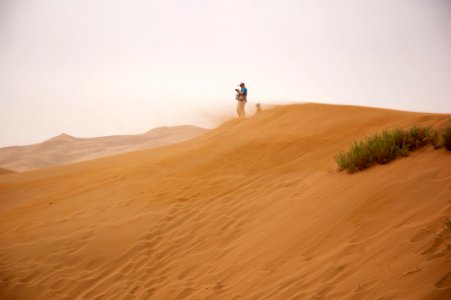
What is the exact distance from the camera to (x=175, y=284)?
221 inches

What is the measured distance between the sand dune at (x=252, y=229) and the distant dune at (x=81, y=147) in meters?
30.1

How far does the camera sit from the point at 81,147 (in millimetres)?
47188

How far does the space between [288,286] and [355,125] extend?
25.1ft

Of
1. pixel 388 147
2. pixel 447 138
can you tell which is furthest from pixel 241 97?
pixel 447 138

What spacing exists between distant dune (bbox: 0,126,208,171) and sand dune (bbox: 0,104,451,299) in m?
30.1

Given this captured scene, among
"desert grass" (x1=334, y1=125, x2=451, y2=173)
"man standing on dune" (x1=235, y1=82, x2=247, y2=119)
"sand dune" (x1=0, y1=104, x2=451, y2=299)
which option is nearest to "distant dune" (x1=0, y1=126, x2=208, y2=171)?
"man standing on dune" (x1=235, y1=82, x2=247, y2=119)

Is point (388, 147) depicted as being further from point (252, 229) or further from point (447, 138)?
point (252, 229)

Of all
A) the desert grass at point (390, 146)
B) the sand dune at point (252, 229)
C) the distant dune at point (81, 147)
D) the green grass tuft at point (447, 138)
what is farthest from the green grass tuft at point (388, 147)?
the distant dune at point (81, 147)

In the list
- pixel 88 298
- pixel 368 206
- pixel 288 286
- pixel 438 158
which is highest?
pixel 438 158

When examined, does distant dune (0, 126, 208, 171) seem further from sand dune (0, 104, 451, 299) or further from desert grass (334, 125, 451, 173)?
desert grass (334, 125, 451, 173)

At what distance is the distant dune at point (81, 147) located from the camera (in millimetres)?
41031

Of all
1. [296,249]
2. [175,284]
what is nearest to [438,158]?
[296,249]

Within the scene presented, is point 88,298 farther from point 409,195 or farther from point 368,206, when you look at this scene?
point 409,195

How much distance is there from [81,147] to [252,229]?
1733 inches
